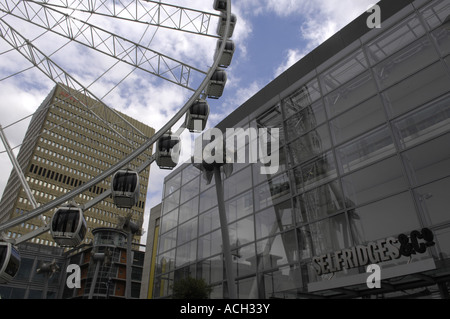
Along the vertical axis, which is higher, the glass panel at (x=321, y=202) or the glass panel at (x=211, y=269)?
the glass panel at (x=321, y=202)

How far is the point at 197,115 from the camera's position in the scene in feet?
56.1

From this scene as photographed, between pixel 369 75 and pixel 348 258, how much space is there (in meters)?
9.86

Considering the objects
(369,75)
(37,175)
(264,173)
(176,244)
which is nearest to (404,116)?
(369,75)

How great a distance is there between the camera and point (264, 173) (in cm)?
2248

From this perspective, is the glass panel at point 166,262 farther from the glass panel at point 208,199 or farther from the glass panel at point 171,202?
the glass panel at point 208,199

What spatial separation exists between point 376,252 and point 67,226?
12.1 m

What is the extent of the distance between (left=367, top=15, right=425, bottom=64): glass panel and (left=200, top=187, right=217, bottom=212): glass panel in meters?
13.7

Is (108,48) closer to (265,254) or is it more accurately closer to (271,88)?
(271,88)

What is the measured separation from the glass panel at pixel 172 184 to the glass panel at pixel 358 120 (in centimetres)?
1595

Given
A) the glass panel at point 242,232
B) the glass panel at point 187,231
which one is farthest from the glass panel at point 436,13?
the glass panel at point 187,231

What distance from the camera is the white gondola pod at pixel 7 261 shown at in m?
12.5

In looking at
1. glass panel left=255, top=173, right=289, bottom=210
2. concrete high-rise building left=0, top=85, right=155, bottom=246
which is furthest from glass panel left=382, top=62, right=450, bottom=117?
concrete high-rise building left=0, top=85, right=155, bottom=246

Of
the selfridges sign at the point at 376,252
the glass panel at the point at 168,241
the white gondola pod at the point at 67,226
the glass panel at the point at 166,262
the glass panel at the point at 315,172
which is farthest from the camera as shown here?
the glass panel at the point at 168,241

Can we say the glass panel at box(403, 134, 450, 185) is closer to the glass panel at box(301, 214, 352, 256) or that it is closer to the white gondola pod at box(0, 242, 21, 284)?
the glass panel at box(301, 214, 352, 256)
